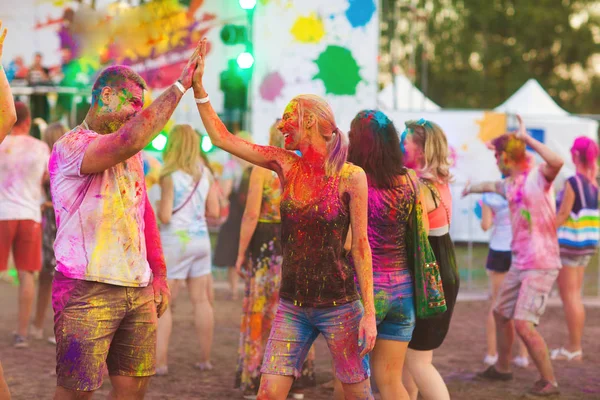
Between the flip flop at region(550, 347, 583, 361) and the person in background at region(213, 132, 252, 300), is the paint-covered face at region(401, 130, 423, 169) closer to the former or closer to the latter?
the flip flop at region(550, 347, 583, 361)

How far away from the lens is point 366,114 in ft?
14.7

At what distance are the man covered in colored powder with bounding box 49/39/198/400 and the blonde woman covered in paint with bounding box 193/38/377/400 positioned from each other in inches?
16.3

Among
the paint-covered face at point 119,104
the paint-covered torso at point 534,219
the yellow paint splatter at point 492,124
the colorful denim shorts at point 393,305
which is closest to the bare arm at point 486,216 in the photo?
the paint-covered torso at point 534,219

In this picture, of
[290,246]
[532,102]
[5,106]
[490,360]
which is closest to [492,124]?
[532,102]

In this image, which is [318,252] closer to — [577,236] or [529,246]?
[529,246]

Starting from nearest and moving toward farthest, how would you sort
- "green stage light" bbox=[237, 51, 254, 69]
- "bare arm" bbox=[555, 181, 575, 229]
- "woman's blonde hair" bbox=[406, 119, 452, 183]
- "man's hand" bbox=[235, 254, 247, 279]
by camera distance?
"woman's blonde hair" bbox=[406, 119, 452, 183] < "man's hand" bbox=[235, 254, 247, 279] < "bare arm" bbox=[555, 181, 575, 229] < "green stage light" bbox=[237, 51, 254, 69]

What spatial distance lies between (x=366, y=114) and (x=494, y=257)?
10.6 ft

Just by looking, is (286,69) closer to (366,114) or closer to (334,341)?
(366,114)

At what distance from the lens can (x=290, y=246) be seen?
387 centimetres

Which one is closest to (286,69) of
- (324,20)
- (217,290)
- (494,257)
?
(324,20)

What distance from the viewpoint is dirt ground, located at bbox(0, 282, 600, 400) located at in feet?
20.4

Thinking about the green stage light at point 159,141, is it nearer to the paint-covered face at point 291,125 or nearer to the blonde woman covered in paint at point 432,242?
the blonde woman covered in paint at point 432,242

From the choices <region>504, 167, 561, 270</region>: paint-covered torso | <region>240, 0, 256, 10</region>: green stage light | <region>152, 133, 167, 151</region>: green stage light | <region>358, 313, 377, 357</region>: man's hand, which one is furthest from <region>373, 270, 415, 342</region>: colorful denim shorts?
<region>152, 133, 167, 151</region>: green stage light

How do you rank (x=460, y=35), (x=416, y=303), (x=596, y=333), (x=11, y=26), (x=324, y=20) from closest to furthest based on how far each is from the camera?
1. (x=416, y=303)
2. (x=596, y=333)
3. (x=324, y=20)
4. (x=11, y=26)
5. (x=460, y=35)
